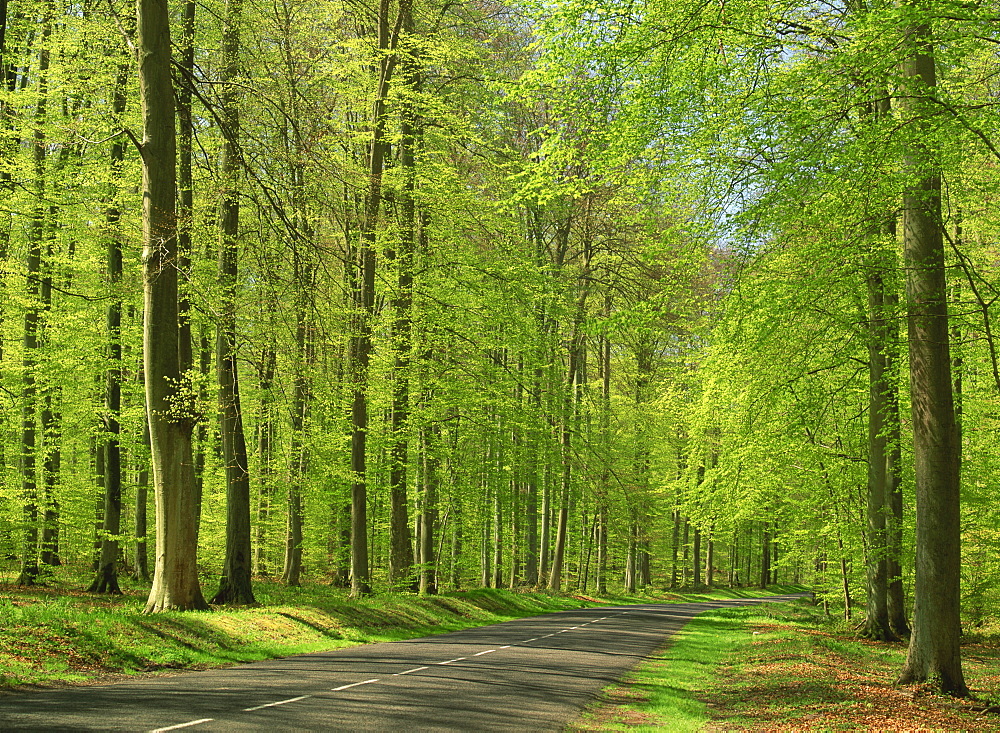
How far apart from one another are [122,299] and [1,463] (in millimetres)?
A: 5840

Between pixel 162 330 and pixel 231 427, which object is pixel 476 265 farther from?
pixel 162 330

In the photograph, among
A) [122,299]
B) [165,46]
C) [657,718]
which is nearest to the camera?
[657,718]

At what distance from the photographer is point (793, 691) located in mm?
11922

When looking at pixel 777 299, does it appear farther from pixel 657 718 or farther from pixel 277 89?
pixel 277 89

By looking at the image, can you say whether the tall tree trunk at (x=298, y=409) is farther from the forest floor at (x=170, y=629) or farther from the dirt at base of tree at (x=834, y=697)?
the dirt at base of tree at (x=834, y=697)

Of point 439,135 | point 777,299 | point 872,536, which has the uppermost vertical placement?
point 439,135

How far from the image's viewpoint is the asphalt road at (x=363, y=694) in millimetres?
7461

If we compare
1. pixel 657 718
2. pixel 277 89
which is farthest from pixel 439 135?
pixel 657 718

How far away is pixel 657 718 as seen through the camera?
10.2 metres

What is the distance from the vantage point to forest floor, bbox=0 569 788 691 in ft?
33.6

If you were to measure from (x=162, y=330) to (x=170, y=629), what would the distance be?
518cm

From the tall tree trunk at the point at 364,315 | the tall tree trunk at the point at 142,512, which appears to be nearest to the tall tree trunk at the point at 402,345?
the tall tree trunk at the point at 364,315

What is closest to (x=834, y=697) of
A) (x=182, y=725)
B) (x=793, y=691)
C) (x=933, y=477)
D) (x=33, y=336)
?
(x=793, y=691)

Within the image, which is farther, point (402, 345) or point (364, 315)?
point (402, 345)
